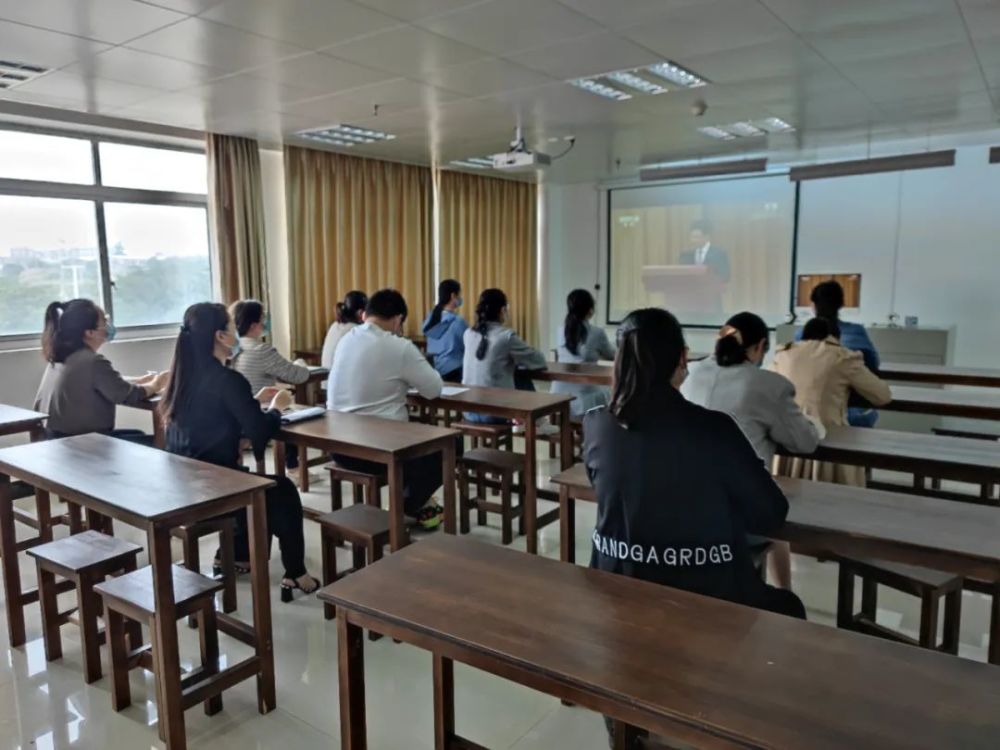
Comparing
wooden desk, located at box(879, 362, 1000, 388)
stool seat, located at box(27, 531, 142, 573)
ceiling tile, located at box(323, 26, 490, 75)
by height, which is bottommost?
stool seat, located at box(27, 531, 142, 573)

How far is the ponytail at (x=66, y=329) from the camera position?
323 cm

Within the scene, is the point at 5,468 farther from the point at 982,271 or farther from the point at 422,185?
the point at 982,271

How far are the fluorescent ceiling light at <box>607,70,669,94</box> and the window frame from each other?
340 cm

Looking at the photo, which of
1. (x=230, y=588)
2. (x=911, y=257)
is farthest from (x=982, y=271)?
(x=230, y=588)

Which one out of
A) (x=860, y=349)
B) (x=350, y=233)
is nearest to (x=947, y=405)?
(x=860, y=349)

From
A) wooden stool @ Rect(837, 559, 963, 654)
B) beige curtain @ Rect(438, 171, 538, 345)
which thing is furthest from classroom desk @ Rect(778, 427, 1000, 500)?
beige curtain @ Rect(438, 171, 538, 345)

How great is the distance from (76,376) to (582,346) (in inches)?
116

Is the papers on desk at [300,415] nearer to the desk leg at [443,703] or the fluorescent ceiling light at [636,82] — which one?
the desk leg at [443,703]

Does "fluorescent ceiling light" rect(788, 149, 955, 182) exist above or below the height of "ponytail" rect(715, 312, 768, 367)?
above

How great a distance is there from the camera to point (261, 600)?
2166 millimetres

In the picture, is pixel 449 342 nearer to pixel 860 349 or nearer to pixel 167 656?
pixel 860 349

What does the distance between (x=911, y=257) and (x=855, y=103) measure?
8.35 feet

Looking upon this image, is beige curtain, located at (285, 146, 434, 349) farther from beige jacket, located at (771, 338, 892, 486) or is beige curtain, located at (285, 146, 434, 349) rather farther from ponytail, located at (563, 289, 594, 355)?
beige jacket, located at (771, 338, 892, 486)

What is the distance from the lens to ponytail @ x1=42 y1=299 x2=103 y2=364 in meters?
3.23
